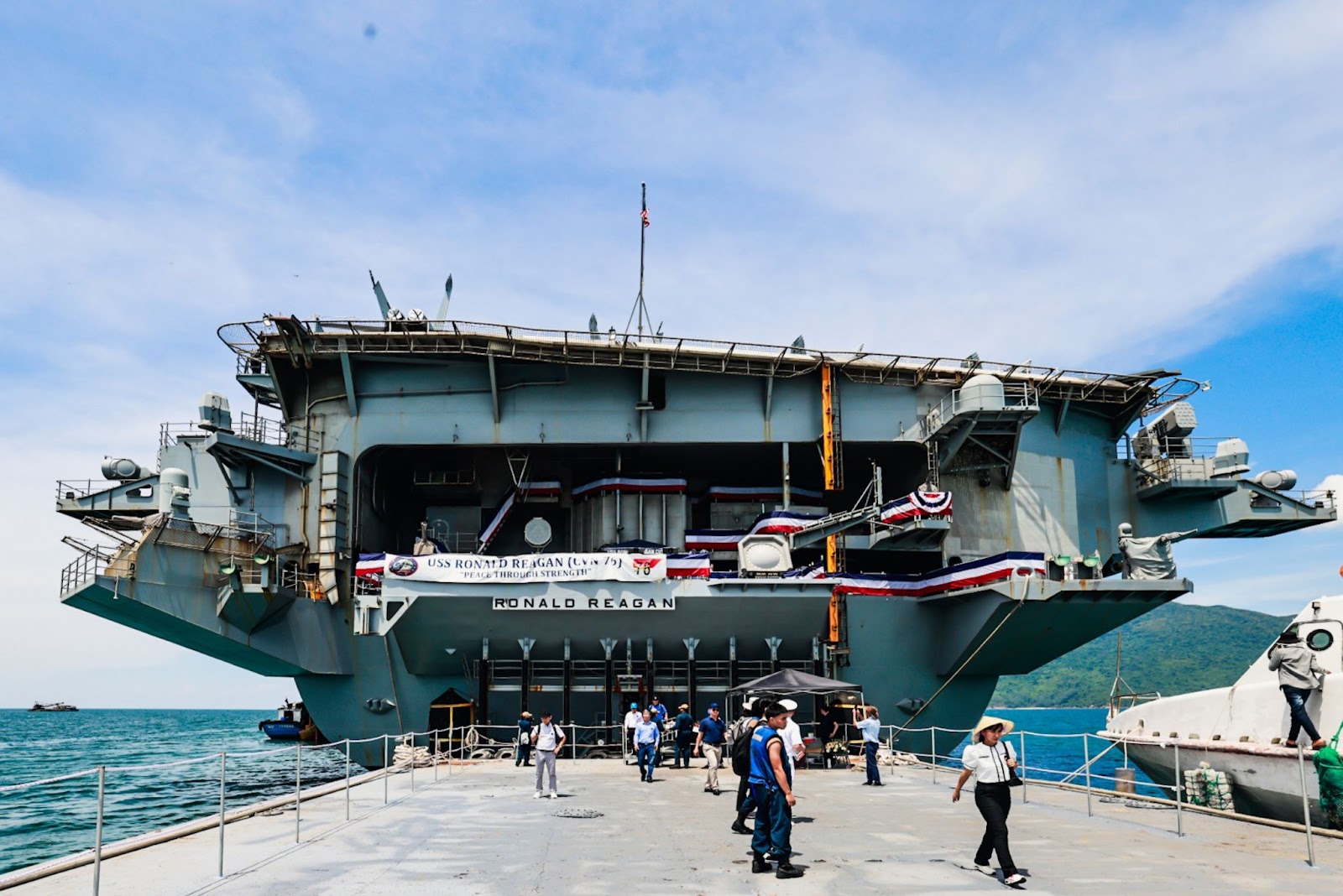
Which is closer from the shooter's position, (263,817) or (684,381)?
(263,817)

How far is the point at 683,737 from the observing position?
28.2 meters

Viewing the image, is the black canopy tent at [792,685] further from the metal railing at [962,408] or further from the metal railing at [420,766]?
the metal railing at [962,408]

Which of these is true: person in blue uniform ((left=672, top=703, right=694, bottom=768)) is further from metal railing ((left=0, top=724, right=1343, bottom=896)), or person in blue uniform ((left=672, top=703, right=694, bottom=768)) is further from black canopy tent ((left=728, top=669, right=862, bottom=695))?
black canopy tent ((left=728, top=669, right=862, bottom=695))

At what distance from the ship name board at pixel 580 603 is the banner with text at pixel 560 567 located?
53 cm

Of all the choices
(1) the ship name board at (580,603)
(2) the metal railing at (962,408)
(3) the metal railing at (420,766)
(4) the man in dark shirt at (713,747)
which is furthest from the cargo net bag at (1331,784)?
(1) the ship name board at (580,603)

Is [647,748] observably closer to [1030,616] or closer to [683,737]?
[683,737]

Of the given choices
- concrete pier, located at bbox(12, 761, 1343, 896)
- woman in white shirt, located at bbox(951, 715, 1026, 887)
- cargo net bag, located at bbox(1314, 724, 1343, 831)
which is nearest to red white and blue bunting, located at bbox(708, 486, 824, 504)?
concrete pier, located at bbox(12, 761, 1343, 896)

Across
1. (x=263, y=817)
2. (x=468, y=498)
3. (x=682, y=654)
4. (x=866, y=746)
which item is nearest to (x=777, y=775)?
(x=263, y=817)

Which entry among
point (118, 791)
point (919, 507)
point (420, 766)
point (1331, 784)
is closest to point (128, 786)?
point (118, 791)

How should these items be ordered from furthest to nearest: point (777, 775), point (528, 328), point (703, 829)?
1. point (528, 328)
2. point (703, 829)
3. point (777, 775)

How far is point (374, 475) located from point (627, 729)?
1417cm

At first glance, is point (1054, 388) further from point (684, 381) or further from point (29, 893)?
point (29, 893)

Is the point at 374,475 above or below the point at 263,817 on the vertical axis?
above

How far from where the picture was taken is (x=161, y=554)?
99.5 ft
